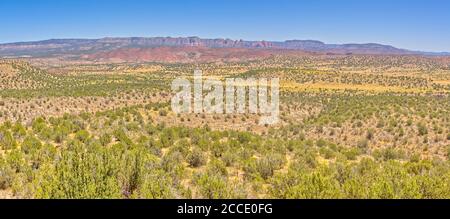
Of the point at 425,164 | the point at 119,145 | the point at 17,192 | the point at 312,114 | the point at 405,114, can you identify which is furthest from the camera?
the point at 312,114

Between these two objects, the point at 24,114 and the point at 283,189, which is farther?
the point at 24,114

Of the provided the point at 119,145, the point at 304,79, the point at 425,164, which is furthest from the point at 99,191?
the point at 304,79

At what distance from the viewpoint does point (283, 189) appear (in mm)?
10766

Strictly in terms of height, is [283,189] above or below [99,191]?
below

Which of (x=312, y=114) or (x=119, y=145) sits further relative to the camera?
(x=312, y=114)

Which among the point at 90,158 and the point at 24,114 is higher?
the point at 90,158

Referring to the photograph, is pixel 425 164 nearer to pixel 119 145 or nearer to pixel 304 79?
pixel 119 145

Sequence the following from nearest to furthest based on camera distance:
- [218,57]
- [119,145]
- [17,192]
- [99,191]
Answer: [99,191]
[17,192]
[119,145]
[218,57]

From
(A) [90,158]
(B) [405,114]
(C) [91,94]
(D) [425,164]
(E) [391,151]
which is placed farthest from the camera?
(C) [91,94]

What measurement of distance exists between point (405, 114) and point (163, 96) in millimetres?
26153

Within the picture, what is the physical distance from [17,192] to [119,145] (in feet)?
19.0

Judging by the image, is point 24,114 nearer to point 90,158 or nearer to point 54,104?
point 54,104

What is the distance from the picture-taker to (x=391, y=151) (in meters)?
19.7

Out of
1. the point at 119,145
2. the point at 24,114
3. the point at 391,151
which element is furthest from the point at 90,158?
the point at 24,114
